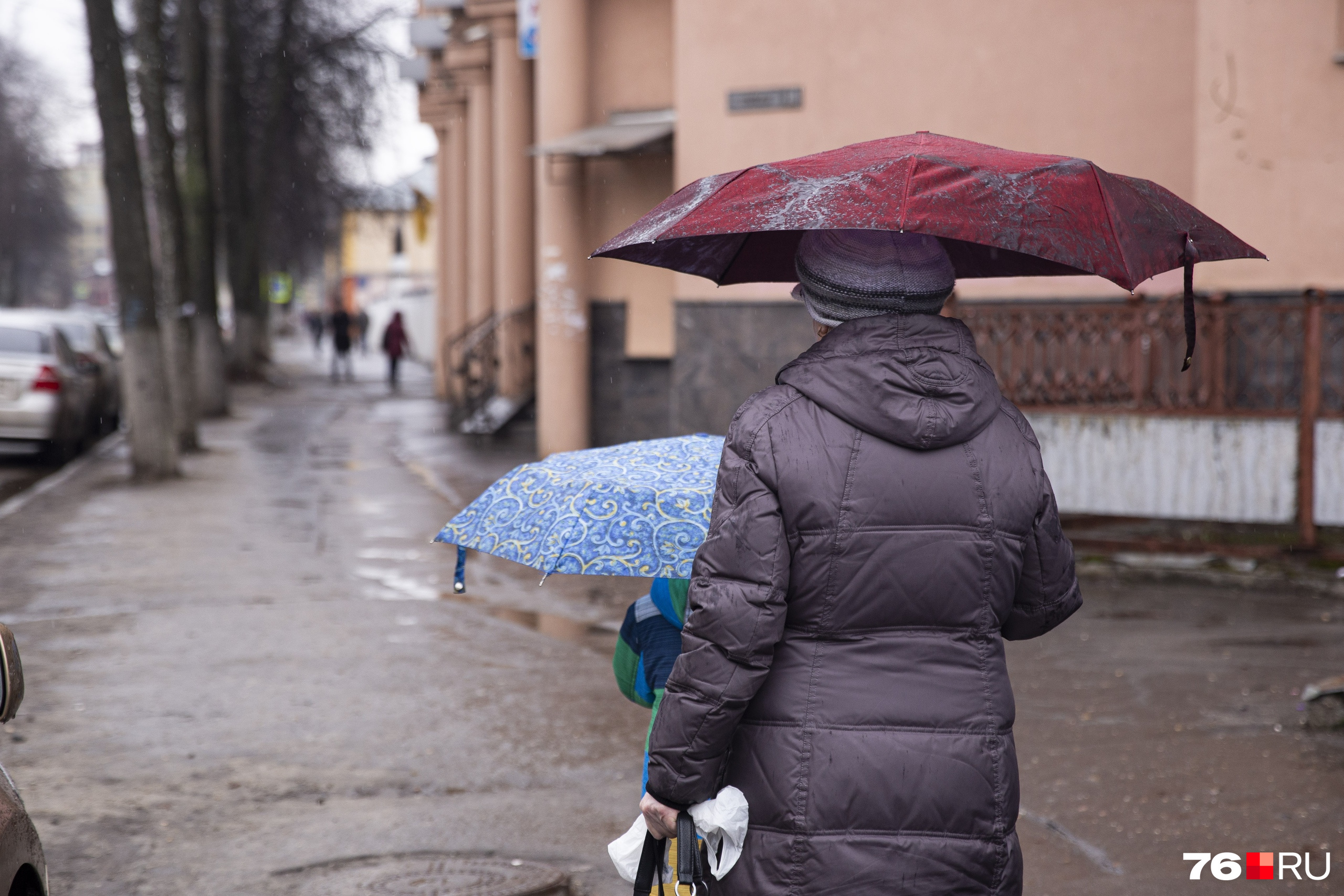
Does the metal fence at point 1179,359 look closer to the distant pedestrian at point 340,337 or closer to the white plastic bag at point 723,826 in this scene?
the white plastic bag at point 723,826

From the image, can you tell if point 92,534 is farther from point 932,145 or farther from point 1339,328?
point 932,145

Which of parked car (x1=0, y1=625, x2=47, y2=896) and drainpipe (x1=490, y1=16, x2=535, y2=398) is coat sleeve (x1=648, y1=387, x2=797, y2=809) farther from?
drainpipe (x1=490, y1=16, x2=535, y2=398)

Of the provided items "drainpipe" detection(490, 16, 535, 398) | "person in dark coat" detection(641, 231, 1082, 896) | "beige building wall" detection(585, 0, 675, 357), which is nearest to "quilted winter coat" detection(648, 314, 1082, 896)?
"person in dark coat" detection(641, 231, 1082, 896)

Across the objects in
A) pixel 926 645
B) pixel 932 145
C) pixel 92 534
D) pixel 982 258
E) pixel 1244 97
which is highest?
pixel 1244 97

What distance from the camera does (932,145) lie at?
2.59 metres

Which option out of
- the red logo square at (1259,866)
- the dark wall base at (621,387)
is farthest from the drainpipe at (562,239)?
the red logo square at (1259,866)

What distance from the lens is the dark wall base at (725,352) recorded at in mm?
12156

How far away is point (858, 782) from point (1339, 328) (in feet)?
25.3

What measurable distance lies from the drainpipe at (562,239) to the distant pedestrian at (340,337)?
59.7 feet

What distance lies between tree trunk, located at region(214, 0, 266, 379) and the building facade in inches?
419

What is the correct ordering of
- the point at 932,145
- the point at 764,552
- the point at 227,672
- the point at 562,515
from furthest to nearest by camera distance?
the point at 227,672, the point at 562,515, the point at 932,145, the point at 764,552

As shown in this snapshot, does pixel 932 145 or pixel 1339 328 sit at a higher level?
pixel 932 145

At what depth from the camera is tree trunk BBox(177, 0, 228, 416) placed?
70.5 feet

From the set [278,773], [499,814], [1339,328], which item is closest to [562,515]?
[499,814]
